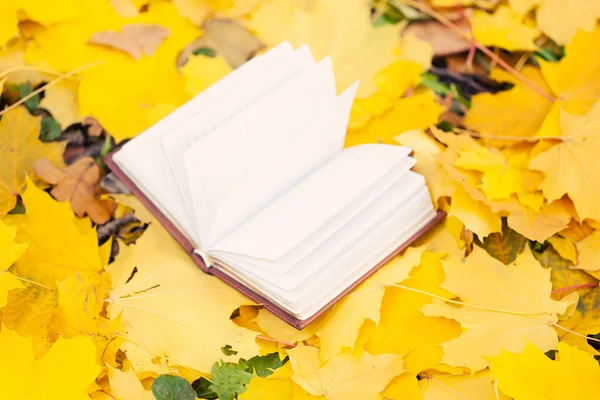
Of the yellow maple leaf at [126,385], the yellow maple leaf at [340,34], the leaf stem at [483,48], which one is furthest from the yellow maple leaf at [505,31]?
the yellow maple leaf at [126,385]

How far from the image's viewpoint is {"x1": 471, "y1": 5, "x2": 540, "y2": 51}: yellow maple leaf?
1.05m

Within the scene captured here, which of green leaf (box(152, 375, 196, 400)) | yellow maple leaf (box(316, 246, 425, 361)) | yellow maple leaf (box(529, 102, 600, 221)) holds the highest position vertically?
green leaf (box(152, 375, 196, 400))

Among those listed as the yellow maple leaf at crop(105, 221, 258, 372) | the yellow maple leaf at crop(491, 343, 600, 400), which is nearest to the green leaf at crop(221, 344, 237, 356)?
the yellow maple leaf at crop(105, 221, 258, 372)

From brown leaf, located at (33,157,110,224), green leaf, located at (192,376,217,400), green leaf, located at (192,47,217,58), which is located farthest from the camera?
green leaf, located at (192,47,217,58)

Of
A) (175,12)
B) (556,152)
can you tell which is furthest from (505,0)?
(175,12)

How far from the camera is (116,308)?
79 centimetres

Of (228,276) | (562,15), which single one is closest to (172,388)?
(228,276)

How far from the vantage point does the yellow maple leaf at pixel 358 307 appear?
2.54ft

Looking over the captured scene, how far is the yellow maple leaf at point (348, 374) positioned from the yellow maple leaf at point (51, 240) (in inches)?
12.7

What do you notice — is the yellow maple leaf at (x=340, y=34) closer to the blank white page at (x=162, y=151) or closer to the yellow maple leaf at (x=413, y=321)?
the blank white page at (x=162, y=151)

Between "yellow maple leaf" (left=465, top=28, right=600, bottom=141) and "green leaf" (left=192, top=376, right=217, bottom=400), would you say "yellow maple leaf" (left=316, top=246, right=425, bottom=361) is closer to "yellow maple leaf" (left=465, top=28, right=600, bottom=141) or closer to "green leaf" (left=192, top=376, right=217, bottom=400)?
Answer: "green leaf" (left=192, top=376, right=217, bottom=400)

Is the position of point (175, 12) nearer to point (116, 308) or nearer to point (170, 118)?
point (170, 118)

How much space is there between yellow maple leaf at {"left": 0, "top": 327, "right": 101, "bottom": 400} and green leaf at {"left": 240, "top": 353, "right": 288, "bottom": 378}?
0.20 metres

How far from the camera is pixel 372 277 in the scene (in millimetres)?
819
